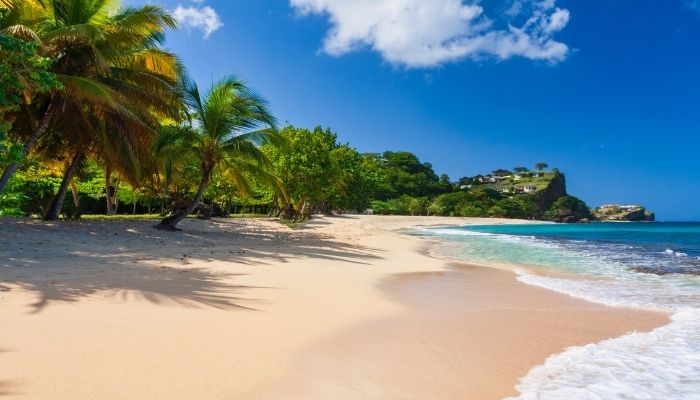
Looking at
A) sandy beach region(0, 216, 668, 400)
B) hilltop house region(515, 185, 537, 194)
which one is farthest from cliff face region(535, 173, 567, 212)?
sandy beach region(0, 216, 668, 400)

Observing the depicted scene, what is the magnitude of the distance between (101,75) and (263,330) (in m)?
12.2

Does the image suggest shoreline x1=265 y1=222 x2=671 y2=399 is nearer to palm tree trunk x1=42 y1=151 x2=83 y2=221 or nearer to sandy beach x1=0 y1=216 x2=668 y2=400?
sandy beach x1=0 y1=216 x2=668 y2=400

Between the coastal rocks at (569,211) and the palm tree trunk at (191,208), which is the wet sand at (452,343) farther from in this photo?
the coastal rocks at (569,211)

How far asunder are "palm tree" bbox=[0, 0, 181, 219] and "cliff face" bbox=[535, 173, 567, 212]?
121m

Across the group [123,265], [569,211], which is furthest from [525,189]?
[123,265]

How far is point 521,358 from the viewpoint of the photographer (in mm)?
3713

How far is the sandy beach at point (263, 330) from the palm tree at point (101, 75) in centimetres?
540

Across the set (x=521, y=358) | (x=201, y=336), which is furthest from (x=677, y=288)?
(x=201, y=336)

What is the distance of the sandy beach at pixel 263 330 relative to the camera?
2.78 meters

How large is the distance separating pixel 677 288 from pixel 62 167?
71.3ft

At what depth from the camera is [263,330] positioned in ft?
13.1

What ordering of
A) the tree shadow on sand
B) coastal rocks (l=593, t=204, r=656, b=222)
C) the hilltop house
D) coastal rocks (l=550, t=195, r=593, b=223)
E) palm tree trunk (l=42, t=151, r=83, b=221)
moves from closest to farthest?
1. the tree shadow on sand
2. palm tree trunk (l=42, t=151, r=83, b=221)
3. coastal rocks (l=550, t=195, r=593, b=223)
4. the hilltop house
5. coastal rocks (l=593, t=204, r=656, b=222)

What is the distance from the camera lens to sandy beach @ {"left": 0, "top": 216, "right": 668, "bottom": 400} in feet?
9.11

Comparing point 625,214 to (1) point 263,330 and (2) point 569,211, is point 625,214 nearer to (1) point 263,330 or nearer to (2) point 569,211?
(2) point 569,211
